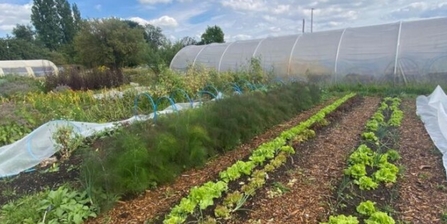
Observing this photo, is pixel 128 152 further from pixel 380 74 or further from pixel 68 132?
pixel 380 74

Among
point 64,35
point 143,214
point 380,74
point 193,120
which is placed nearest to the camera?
point 143,214

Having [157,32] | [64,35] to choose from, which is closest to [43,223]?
[157,32]

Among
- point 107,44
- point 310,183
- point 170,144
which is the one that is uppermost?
point 107,44

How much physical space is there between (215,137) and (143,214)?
4.99 ft

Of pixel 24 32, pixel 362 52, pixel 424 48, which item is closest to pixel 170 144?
pixel 362 52

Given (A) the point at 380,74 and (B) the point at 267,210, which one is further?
(A) the point at 380,74

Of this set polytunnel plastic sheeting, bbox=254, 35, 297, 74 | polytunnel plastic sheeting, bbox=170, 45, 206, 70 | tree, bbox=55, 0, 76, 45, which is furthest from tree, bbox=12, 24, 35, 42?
polytunnel plastic sheeting, bbox=254, 35, 297, 74

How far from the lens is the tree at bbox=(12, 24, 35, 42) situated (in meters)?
45.9

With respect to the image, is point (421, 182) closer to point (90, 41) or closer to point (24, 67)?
point (90, 41)

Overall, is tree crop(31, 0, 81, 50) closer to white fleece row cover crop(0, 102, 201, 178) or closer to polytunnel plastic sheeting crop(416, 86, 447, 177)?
white fleece row cover crop(0, 102, 201, 178)

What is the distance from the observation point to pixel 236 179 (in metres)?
2.88

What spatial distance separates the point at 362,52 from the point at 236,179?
9.96 m

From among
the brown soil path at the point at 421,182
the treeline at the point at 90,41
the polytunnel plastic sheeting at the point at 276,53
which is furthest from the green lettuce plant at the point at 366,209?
the polytunnel plastic sheeting at the point at 276,53

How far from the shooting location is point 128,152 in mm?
2590
